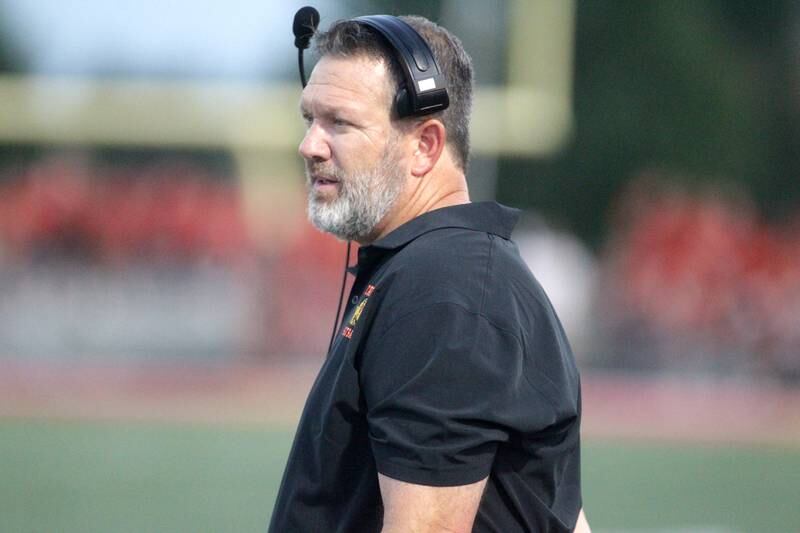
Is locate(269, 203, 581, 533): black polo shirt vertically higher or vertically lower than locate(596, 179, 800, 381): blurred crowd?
higher

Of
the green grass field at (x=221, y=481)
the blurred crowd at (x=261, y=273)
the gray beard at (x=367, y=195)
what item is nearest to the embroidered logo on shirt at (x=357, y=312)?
the gray beard at (x=367, y=195)

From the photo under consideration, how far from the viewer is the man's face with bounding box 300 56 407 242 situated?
1.89 metres

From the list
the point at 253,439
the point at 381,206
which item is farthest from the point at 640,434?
the point at 381,206

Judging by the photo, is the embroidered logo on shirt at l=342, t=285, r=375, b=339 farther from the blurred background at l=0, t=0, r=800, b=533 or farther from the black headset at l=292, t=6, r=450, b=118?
the blurred background at l=0, t=0, r=800, b=533

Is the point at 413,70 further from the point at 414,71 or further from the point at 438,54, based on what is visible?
the point at 438,54

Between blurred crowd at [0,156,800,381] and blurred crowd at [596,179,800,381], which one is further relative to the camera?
blurred crowd at [0,156,800,381]

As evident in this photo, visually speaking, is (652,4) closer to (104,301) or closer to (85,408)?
(104,301)

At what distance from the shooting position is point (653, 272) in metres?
13.0

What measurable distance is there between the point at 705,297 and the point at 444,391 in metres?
11.5

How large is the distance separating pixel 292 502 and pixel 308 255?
11526 mm

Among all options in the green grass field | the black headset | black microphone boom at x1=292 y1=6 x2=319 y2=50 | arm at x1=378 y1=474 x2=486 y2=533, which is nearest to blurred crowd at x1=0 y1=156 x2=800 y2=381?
the green grass field

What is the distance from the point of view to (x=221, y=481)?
654 centimetres

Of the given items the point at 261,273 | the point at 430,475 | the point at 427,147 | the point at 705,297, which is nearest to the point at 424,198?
the point at 427,147

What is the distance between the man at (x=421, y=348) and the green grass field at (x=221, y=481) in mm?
3742
